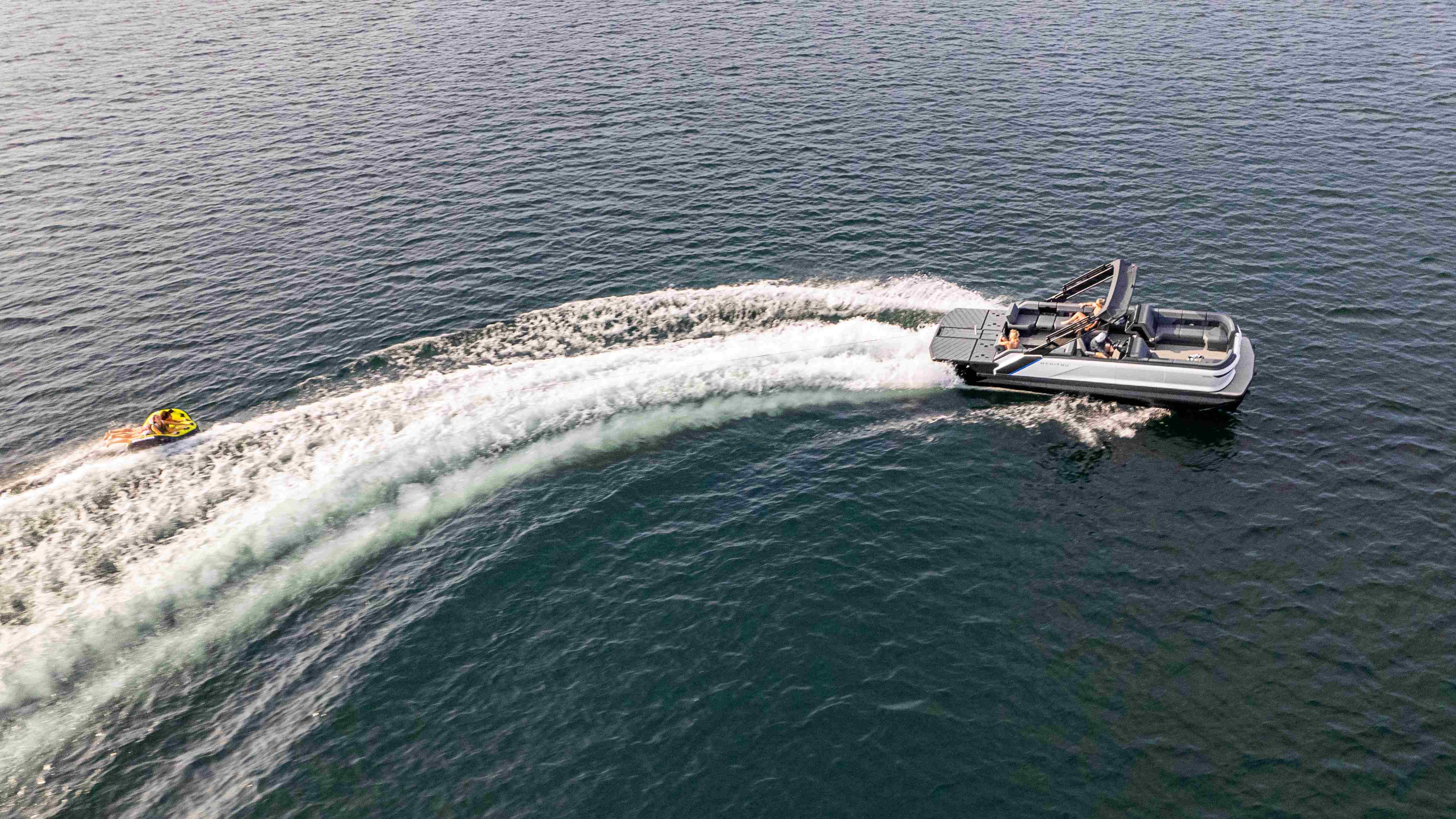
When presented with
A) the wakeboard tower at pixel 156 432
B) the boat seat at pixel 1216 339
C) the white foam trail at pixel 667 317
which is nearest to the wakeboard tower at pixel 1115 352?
the boat seat at pixel 1216 339

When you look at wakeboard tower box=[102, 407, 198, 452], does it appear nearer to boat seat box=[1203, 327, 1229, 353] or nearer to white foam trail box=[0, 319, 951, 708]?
white foam trail box=[0, 319, 951, 708]

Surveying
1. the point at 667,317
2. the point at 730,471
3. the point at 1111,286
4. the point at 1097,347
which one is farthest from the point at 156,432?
the point at 1111,286

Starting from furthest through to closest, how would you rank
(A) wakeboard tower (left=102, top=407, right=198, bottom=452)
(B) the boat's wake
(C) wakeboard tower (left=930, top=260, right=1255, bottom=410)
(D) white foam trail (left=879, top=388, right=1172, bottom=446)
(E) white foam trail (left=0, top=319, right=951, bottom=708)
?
(A) wakeboard tower (left=102, top=407, right=198, bottom=452) → (D) white foam trail (left=879, top=388, right=1172, bottom=446) → (C) wakeboard tower (left=930, top=260, right=1255, bottom=410) → (E) white foam trail (left=0, top=319, right=951, bottom=708) → (B) the boat's wake

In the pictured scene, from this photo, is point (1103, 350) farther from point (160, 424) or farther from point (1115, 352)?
point (160, 424)

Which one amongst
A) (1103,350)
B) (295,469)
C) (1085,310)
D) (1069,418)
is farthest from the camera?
(1085,310)

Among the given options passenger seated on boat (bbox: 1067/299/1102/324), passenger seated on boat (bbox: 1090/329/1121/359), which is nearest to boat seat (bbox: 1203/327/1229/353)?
passenger seated on boat (bbox: 1090/329/1121/359)

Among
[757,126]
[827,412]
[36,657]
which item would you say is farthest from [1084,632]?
[757,126]

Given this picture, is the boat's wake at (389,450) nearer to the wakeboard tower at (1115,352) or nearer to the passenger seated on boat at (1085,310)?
the wakeboard tower at (1115,352)
